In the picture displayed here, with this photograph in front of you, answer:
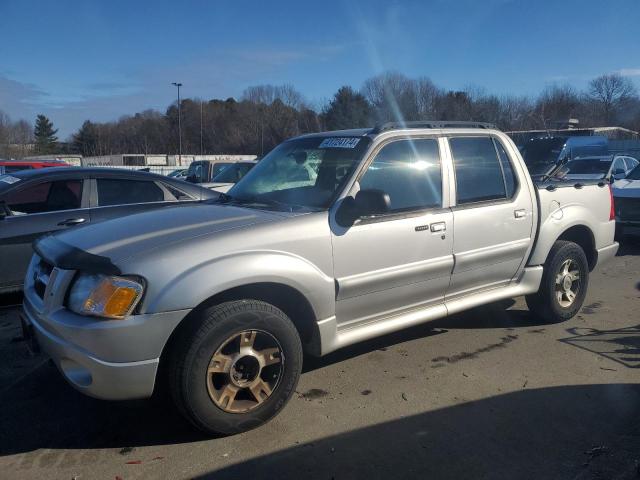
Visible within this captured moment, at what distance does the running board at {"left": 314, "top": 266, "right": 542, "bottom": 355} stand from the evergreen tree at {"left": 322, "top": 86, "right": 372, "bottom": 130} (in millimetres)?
48029

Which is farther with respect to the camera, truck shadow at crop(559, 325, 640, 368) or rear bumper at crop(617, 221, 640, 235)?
rear bumper at crop(617, 221, 640, 235)

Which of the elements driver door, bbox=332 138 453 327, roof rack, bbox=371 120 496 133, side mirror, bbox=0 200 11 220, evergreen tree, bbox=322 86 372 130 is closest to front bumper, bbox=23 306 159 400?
driver door, bbox=332 138 453 327

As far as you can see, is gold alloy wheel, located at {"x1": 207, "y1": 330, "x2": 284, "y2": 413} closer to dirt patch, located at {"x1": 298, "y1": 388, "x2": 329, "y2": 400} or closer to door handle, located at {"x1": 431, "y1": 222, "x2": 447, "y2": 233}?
dirt patch, located at {"x1": 298, "y1": 388, "x2": 329, "y2": 400}

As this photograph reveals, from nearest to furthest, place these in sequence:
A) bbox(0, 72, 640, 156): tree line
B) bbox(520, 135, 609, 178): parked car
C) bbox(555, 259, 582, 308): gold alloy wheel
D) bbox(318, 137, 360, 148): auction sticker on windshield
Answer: bbox(318, 137, 360, 148): auction sticker on windshield < bbox(555, 259, 582, 308): gold alloy wheel < bbox(520, 135, 609, 178): parked car < bbox(0, 72, 640, 156): tree line

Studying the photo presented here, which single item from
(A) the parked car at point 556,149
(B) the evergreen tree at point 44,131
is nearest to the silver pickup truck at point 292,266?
(A) the parked car at point 556,149

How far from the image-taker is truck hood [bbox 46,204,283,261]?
3.03m

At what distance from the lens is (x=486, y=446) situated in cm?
306

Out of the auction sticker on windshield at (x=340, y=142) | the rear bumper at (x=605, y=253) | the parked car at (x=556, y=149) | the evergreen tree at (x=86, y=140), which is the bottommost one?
the rear bumper at (x=605, y=253)

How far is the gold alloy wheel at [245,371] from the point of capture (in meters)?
3.07

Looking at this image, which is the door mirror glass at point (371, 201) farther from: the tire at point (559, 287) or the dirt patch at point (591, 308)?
the dirt patch at point (591, 308)

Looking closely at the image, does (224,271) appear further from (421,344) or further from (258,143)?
(258,143)

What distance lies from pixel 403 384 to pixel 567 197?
257cm

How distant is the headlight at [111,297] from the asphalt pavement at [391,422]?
723mm

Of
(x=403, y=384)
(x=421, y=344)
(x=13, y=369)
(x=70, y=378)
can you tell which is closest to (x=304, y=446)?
(x=403, y=384)
